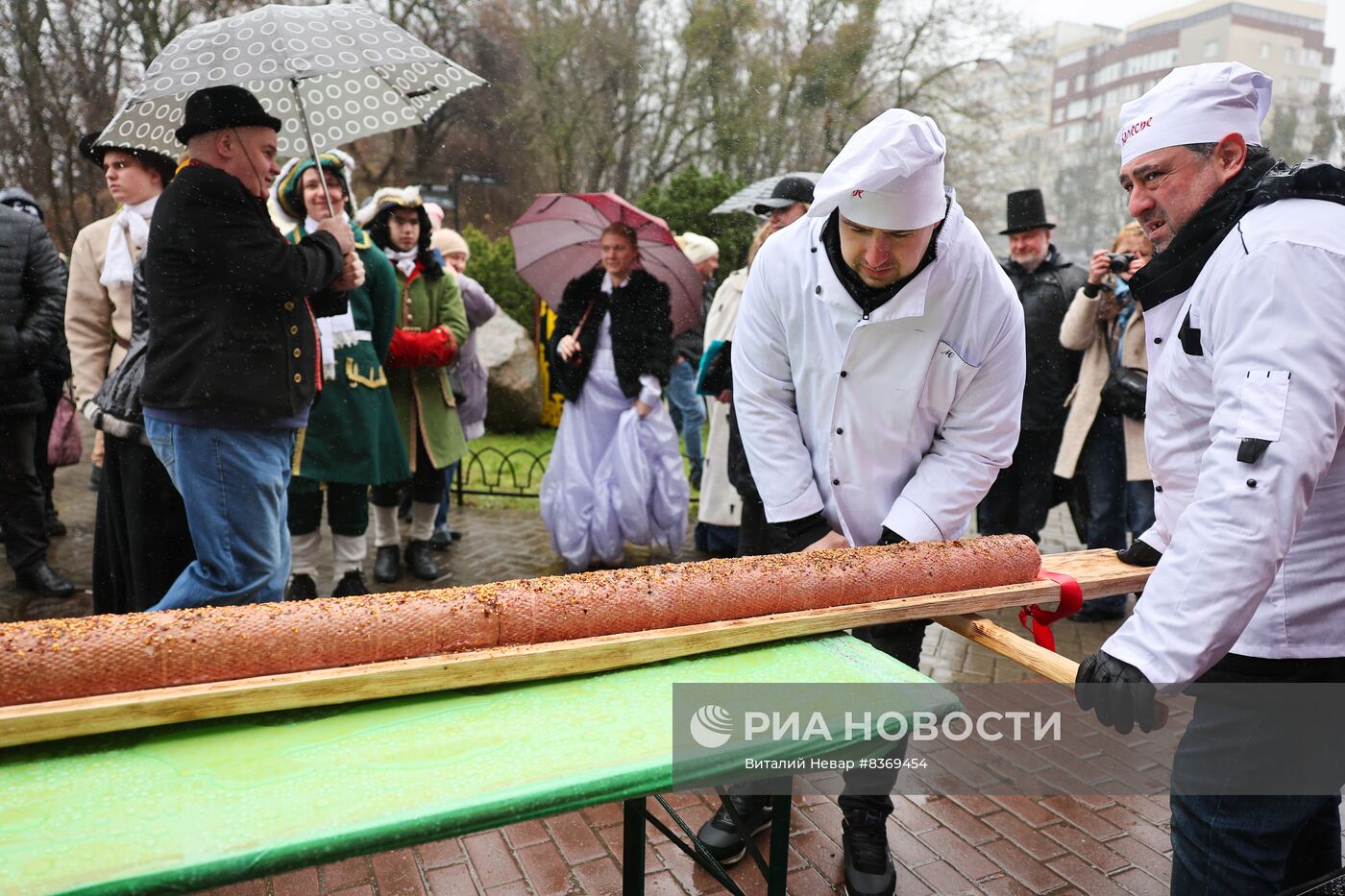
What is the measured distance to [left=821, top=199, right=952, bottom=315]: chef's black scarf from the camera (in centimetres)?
252

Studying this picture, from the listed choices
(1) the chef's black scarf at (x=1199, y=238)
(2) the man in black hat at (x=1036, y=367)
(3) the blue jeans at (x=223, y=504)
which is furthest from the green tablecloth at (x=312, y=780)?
(2) the man in black hat at (x=1036, y=367)

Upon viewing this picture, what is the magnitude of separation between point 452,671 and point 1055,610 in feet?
4.77

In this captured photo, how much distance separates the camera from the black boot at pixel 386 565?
228 inches

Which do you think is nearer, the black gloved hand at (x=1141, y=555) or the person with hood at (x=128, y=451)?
the black gloved hand at (x=1141, y=555)

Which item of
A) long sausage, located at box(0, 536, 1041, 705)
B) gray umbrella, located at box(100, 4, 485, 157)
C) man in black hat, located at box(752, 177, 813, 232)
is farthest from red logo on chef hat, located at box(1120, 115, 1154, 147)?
man in black hat, located at box(752, 177, 813, 232)

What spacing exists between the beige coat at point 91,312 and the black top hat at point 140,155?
0.42 m

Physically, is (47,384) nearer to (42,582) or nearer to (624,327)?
(42,582)

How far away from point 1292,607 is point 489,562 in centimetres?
513

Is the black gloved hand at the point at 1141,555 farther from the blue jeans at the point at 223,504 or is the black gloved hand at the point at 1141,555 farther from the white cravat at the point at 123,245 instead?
the white cravat at the point at 123,245

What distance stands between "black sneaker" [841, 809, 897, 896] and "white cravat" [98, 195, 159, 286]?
382 cm

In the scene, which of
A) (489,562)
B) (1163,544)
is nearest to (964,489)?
(1163,544)

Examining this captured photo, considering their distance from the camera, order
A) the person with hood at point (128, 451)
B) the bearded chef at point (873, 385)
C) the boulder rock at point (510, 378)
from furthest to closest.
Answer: the boulder rock at point (510, 378) < the person with hood at point (128, 451) < the bearded chef at point (873, 385)

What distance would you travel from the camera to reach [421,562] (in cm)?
589

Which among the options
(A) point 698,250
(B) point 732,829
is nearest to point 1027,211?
(A) point 698,250
